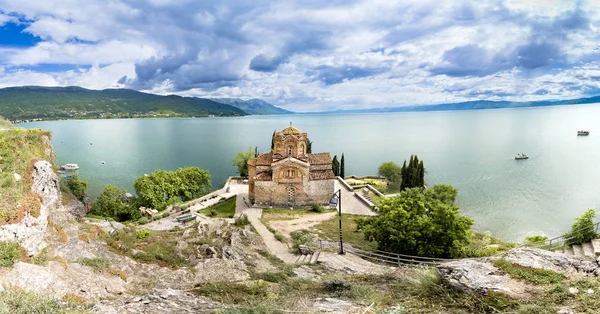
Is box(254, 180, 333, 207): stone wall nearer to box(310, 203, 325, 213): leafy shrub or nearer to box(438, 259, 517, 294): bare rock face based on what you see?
box(310, 203, 325, 213): leafy shrub

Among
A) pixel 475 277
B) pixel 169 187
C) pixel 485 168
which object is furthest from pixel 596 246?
pixel 485 168

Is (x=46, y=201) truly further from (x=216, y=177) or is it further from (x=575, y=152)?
(x=575, y=152)

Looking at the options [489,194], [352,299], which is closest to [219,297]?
[352,299]

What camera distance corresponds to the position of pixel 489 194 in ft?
172

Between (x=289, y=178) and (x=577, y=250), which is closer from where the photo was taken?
(x=577, y=250)

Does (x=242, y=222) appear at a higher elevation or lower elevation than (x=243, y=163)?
lower

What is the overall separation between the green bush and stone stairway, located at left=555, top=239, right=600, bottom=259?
72.8 ft

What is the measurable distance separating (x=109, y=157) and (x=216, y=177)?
132ft

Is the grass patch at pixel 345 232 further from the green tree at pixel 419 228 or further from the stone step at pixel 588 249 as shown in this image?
the stone step at pixel 588 249

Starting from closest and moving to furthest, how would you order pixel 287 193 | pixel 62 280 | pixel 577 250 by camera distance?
pixel 62 280 < pixel 577 250 < pixel 287 193

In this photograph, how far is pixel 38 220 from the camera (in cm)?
1519

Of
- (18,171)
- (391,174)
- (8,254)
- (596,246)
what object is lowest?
(391,174)

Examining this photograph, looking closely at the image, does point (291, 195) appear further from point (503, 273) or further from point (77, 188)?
point (503, 273)

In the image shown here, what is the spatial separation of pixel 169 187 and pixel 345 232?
81.1 ft
